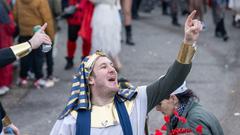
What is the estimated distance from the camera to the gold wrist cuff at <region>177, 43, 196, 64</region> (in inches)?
135

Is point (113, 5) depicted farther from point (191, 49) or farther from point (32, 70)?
point (191, 49)

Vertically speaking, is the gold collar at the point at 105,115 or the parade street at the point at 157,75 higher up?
the gold collar at the point at 105,115

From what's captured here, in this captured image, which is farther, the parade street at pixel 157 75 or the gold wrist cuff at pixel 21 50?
the parade street at pixel 157 75

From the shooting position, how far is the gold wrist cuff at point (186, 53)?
3.44 metres

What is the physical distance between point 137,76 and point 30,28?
74.9 inches

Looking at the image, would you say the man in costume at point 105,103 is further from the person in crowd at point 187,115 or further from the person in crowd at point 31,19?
the person in crowd at point 31,19

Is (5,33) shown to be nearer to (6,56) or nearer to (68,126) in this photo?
(6,56)

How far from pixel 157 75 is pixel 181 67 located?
5.62 metres

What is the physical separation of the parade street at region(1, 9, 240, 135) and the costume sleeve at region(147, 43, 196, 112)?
3.28m

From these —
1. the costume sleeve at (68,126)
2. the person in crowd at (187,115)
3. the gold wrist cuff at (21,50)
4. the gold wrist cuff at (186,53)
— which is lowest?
the person in crowd at (187,115)

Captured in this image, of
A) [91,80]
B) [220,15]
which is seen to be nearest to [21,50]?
[91,80]

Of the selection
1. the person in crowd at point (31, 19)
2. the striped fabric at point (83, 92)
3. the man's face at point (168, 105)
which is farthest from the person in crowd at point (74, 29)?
the striped fabric at point (83, 92)

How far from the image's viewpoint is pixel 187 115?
439 cm

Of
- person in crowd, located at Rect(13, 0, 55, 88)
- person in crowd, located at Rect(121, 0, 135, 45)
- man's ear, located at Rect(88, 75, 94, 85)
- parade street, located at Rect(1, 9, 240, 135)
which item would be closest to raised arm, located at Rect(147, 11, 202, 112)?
man's ear, located at Rect(88, 75, 94, 85)
